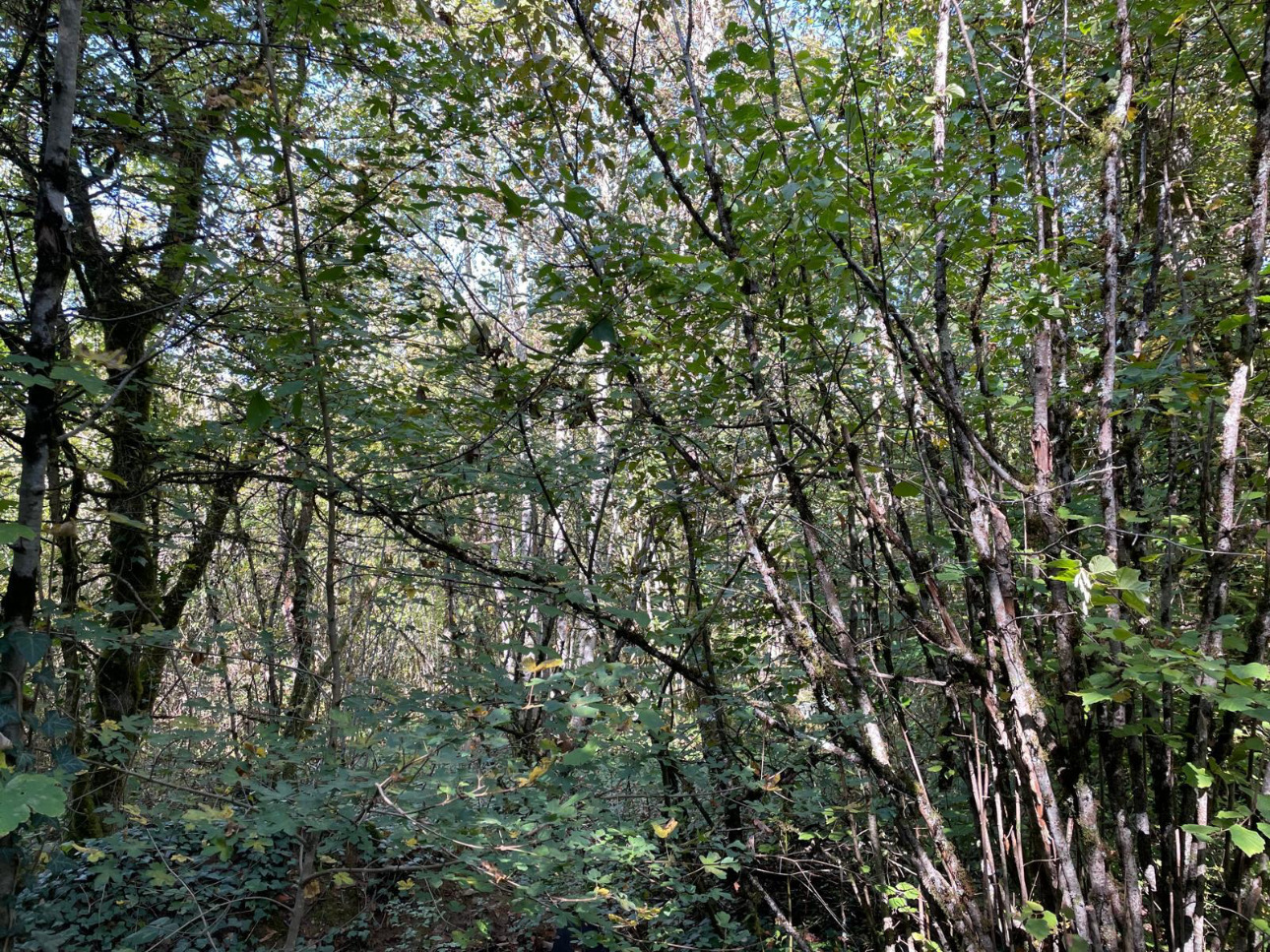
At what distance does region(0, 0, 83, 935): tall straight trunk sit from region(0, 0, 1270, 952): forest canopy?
0.01 metres

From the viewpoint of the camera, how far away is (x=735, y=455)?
329 centimetres

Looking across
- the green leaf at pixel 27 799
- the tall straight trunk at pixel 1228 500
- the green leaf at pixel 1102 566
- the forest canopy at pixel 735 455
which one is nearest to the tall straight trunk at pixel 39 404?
the forest canopy at pixel 735 455

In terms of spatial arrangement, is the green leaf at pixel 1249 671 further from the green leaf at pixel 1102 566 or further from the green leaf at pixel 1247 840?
the green leaf at pixel 1247 840

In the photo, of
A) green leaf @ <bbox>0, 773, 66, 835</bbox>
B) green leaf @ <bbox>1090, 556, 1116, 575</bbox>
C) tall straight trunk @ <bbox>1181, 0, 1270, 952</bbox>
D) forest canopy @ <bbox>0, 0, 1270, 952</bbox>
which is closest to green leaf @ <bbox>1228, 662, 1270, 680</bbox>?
forest canopy @ <bbox>0, 0, 1270, 952</bbox>

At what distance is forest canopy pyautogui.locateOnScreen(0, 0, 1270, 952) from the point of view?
1902 millimetres

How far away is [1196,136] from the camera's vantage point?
304 centimetres

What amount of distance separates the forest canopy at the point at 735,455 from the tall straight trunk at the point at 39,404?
0.01 metres

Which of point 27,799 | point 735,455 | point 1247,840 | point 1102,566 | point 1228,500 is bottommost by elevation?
point 1247,840

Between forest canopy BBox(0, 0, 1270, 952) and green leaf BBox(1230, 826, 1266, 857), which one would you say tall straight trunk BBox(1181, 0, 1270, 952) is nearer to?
forest canopy BBox(0, 0, 1270, 952)

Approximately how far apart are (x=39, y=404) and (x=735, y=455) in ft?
8.41

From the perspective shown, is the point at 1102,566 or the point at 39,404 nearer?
the point at 1102,566

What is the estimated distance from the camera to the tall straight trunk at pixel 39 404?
157 centimetres

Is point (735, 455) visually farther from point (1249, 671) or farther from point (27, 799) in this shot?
point (27, 799)

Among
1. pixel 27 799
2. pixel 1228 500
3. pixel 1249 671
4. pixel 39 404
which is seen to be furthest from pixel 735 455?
pixel 27 799
